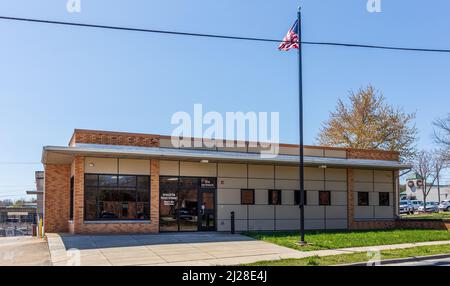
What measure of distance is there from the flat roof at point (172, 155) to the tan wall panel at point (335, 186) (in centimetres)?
140

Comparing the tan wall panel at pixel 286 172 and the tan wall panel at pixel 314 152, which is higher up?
the tan wall panel at pixel 314 152

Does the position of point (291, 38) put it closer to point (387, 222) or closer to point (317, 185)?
point (317, 185)

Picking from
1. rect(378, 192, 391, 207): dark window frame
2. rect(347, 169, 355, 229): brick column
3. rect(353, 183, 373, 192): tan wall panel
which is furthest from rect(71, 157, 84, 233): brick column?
rect(378, 192, 391, 207): dark window frame

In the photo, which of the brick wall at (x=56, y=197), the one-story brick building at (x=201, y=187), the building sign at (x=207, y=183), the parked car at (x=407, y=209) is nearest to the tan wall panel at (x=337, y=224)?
→ the one-story brick building at (x=201, y=187)

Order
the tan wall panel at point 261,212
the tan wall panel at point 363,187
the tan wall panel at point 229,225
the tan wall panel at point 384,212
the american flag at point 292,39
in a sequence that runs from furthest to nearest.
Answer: the tan wall panel at point 384,212 < the tan wall panel at point 363,187 < the tan wall panel at point 261,212 < the tan wall panel at point 229,225 < the american flag at point 292,39

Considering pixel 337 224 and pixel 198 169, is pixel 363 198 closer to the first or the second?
pixel 337 224

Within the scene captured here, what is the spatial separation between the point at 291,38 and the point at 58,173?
1480 centimetres

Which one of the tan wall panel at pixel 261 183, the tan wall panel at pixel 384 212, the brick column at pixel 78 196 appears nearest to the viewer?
the brick column at pixel 78 196

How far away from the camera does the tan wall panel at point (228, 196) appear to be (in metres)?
24.5

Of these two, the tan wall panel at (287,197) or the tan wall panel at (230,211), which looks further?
the tan wall panel at (287,197)

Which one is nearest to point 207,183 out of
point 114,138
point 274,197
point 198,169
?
point 198,169

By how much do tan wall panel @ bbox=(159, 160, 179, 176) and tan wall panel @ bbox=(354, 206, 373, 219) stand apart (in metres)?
11.4

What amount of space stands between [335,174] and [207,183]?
26.2ft

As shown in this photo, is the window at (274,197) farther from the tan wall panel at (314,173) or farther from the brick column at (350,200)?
the brick column at (350,200)
